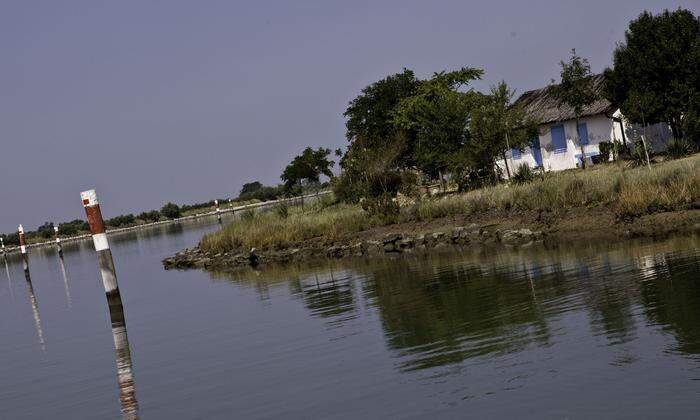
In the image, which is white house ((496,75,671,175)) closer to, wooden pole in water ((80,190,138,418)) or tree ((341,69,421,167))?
tree ((341,69,421,167))

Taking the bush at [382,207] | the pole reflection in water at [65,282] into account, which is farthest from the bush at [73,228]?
the bush at [382,207]

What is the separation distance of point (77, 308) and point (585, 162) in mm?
27636

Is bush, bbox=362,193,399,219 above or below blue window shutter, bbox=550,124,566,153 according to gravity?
below

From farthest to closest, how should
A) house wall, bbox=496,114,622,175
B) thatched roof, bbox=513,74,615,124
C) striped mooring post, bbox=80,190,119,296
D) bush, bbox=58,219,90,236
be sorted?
bush, bbox=58,219,90,236 → house wall, bbox=496,114,622,175 → thatched roof, bbox=513,74,615,124 → striped mooring post, bbox=80,190,119,296

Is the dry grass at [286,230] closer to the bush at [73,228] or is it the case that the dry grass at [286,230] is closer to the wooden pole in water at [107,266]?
the wooden pole in water at [107,266]

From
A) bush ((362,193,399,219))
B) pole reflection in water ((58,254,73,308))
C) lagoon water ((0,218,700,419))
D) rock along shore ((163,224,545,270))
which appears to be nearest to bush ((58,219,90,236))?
pole reflection in water ((58,254,73,308))

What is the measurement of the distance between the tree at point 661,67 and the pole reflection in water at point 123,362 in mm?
29198

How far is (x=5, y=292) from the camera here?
41812mm

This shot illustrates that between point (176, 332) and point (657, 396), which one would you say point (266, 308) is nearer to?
point (176, 332)

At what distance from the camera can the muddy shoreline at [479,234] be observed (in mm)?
26406

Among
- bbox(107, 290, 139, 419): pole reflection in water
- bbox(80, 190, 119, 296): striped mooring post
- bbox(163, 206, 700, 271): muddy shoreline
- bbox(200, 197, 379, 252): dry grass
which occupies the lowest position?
bbox(163, 206, 700, 271): muddy shoreline

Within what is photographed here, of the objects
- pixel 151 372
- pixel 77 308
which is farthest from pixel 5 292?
pixel 151 372

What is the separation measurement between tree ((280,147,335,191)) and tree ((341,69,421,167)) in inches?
191

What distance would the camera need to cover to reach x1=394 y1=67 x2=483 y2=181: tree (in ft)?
149
